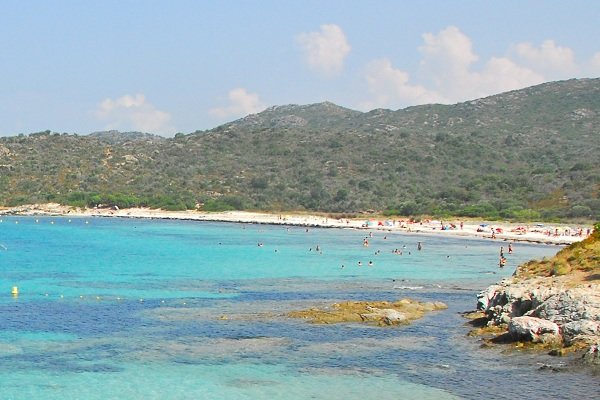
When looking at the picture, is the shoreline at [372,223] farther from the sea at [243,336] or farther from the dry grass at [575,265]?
the dry grass at [575,265]

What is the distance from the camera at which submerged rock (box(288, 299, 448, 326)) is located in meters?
36.8

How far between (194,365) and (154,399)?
4206 mm

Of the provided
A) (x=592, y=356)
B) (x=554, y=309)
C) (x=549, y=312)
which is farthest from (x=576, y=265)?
(x=592, y=356)

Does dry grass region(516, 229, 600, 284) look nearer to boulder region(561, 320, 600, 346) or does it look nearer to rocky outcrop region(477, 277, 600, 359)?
rocky outcrop region(477, 277, 600, 359)

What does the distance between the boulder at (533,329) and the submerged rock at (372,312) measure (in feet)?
21.7

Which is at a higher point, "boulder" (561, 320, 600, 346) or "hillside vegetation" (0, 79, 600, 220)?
"hillside vegetation" (0, 79, 600, 220)

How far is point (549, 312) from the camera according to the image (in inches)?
1262

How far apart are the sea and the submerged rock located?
847 millimetres

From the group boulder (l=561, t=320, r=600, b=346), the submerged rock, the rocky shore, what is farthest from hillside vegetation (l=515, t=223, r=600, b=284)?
boulder (l=561, t=320, r=600, b=346)

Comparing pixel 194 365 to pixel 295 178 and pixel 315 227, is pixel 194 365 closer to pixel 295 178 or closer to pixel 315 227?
pixel 315 227

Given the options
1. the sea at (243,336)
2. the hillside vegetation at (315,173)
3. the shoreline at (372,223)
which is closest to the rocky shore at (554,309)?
the sea at (243,336)

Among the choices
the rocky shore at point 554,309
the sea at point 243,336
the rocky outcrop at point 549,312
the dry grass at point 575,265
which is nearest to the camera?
the sea at point 243,336

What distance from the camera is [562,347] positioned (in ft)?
98.0

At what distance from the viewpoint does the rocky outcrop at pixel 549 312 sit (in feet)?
98.9
